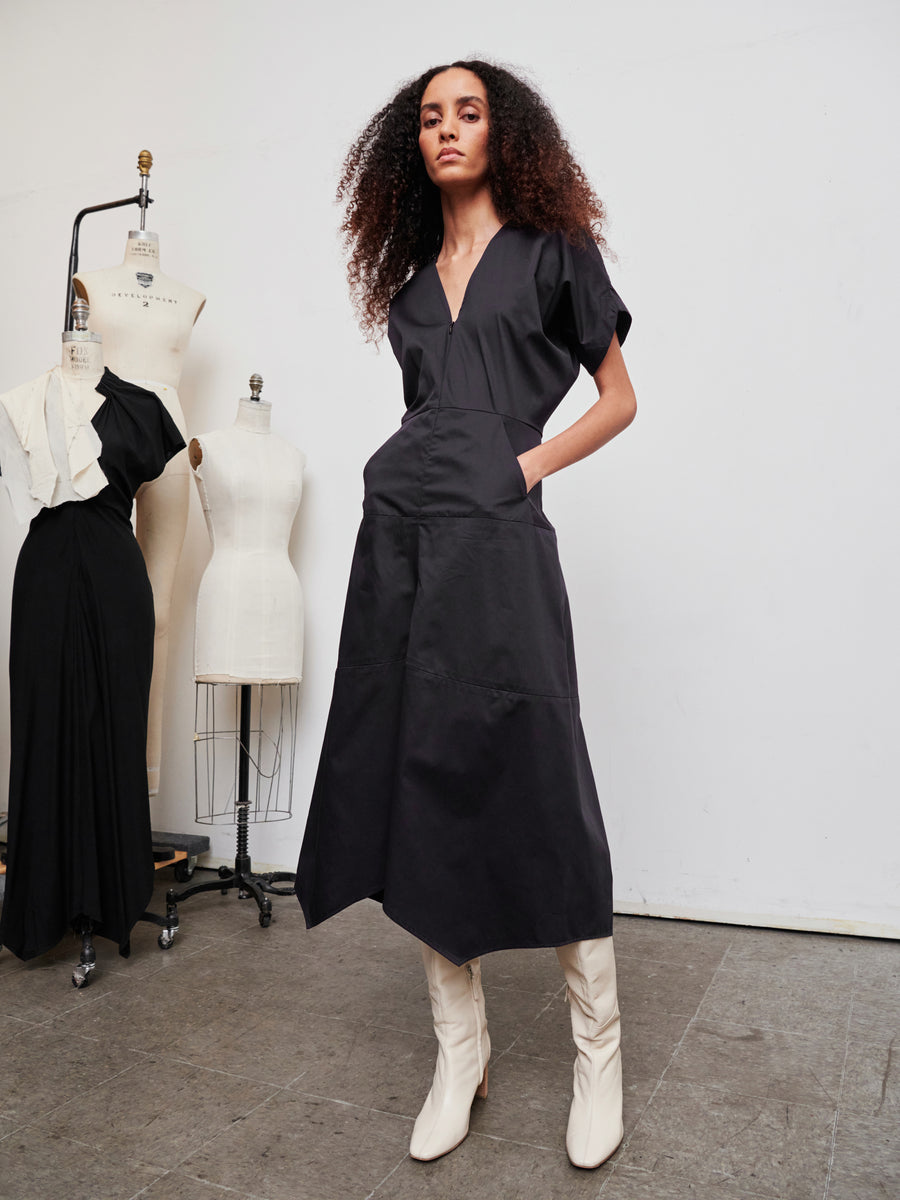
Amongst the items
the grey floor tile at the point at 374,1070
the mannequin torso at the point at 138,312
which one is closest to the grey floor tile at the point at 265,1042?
the grey floor tile at the point at 374,1070

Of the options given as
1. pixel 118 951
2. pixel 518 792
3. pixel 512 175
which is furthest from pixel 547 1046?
pixel 512 175

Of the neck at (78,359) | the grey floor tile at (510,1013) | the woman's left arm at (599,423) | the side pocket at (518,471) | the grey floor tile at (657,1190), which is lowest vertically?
the grey floor tile at (510,1013)

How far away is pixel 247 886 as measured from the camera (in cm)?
286

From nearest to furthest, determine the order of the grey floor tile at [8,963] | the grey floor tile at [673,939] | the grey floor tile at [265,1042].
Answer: the grey floor tile at [265,1042] → the grey floor tile at [8,963] → the grey floor tile at [673,939]

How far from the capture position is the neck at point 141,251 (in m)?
2.89

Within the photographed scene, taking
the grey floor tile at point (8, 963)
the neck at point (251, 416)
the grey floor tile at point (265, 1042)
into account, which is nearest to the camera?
the grey floor tile at point (265, 1042)

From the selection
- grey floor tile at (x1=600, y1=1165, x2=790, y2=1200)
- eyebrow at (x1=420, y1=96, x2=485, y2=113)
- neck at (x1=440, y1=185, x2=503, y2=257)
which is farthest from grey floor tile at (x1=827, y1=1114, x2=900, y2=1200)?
eyebrow at (x1=420, y1=96, x2=485, y2=113)

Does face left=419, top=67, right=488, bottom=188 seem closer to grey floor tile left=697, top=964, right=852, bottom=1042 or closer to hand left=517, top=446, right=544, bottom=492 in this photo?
hand left=517, top=446, right=544, bottom=492

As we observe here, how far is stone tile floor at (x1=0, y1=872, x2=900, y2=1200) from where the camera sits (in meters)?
1.49

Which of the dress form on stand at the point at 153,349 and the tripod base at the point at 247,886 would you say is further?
the dress form on stand at the point at 153,349

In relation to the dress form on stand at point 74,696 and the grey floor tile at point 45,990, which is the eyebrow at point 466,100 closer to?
the dress form on stand at point 74,696

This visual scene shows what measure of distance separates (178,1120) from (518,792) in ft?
2.63

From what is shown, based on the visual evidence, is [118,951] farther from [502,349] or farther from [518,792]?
[502,349]

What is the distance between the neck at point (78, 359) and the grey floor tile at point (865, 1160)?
219cm
